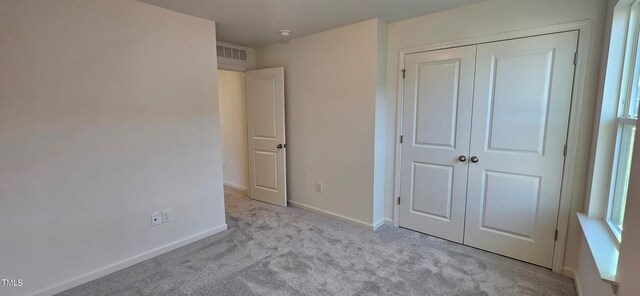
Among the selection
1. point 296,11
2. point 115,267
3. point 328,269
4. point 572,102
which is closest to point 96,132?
point 115,267

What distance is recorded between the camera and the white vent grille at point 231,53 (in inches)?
142

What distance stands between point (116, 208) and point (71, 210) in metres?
0.29

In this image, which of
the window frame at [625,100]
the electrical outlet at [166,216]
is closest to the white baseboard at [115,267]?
the electrical outlet at [166,216]

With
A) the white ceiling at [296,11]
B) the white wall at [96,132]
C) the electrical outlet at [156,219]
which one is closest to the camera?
the white wall at [96,132]

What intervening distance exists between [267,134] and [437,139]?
2.22 m

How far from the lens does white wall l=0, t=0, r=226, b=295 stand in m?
1.88

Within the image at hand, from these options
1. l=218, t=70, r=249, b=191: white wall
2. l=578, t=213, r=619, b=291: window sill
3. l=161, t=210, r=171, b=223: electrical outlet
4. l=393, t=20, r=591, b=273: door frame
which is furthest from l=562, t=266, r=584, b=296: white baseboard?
l=218, t=70, r=249, b=191: white wall

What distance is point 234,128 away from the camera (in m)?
4.68

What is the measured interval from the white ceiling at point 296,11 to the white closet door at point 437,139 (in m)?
0.45

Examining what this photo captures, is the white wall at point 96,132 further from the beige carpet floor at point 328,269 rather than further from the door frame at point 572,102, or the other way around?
the door frame at point 572,102

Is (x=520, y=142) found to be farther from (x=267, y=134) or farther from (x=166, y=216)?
(x=166, y=216)

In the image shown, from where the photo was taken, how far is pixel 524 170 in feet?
7.65

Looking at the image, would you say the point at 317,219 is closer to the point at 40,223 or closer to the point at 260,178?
the point at 260,178

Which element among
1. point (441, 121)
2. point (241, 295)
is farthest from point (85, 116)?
point (441, 121)
